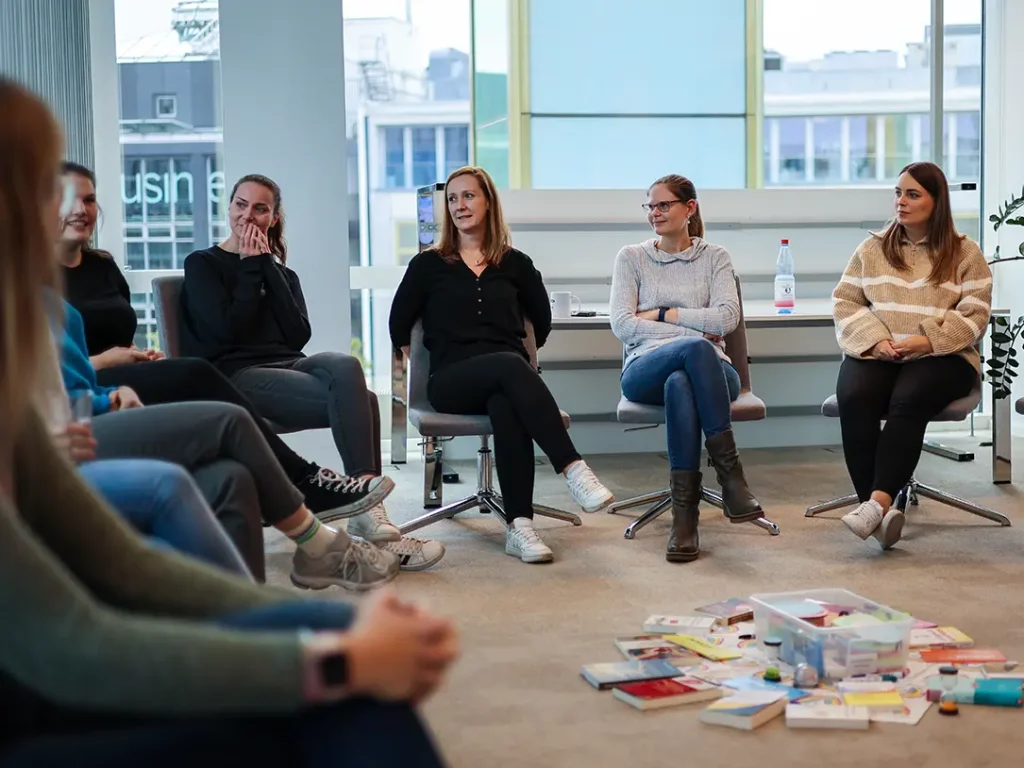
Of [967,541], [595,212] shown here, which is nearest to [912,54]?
[595,212]

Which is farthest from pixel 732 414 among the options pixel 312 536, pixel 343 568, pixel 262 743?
pixel 262 743

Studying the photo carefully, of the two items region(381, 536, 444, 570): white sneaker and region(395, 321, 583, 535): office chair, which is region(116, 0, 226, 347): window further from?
region(381, 536, 444, 570): white sneaker

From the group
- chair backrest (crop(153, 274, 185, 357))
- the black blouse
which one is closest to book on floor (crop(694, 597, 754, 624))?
the black blouse

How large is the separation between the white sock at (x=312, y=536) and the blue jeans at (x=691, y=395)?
136 cm

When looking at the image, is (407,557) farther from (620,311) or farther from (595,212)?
(595,212)

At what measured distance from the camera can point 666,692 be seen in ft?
7.85

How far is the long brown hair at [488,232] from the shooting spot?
158 inches

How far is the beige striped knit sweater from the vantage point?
3.93 metres

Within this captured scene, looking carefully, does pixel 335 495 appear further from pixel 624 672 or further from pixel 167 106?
pixel 167 106

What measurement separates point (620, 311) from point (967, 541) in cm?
130

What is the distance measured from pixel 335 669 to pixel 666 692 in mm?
1507

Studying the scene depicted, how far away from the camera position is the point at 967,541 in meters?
3.77

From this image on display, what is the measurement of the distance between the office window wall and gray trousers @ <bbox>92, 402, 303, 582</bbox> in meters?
3.46

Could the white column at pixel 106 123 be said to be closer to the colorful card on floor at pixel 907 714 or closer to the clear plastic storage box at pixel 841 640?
the clear plastic storage box at pixel 841 640
